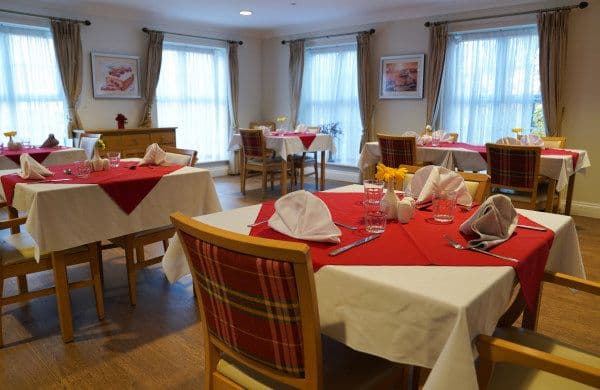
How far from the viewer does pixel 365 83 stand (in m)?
6.34

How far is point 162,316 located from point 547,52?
15.5ft

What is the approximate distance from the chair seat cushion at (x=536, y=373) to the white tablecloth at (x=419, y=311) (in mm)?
162

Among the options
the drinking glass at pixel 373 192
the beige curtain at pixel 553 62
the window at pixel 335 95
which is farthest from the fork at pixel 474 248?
the window at pixel 335 95

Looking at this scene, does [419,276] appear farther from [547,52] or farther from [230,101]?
[230,101]

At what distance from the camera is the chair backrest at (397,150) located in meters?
4.13

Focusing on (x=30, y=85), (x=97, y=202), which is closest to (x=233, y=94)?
(x=30, y=85)

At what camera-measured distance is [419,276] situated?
1.12 meters

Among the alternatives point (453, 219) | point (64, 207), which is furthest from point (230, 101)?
point (453, 219)

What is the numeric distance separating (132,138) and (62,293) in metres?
4.09

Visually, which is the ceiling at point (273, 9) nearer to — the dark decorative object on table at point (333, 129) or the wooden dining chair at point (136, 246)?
the dark decorative object on table at point (333, 129)

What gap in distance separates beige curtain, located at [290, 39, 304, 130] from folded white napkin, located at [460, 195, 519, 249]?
5984 millimetres

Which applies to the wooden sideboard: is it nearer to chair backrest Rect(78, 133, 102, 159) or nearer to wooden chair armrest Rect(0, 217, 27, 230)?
chair backrest Rect(78, 133, 102, 159)

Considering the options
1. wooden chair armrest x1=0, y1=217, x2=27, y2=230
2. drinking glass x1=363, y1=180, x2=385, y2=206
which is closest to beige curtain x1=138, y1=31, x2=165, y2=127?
wooden chair armrest x1=0, y1=217, x2=27, y2=230

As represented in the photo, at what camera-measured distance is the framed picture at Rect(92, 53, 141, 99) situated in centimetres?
585
